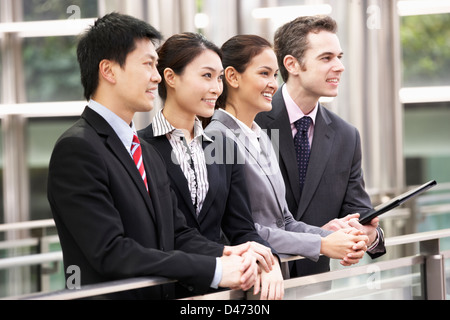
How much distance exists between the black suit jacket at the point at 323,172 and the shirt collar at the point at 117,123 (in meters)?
0.96

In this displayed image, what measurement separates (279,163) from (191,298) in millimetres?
956

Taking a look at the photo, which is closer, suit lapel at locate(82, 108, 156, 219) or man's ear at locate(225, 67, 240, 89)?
suit lapel at locate(82, 108, 156, 219)

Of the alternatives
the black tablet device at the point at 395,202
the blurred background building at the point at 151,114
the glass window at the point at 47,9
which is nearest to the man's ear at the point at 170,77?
the black tablet device at the point at 395,202

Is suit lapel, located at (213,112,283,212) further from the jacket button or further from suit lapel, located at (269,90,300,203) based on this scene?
suit lapel, located at (269,90,300,203)

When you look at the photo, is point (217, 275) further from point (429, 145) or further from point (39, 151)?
point (429, 145)

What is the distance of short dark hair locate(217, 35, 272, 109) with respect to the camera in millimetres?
2629

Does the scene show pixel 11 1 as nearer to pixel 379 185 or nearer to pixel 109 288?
pixel 379 185

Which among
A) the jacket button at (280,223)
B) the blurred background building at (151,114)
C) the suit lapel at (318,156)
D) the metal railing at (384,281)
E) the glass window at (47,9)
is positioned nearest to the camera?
the metal railing at (384,281)

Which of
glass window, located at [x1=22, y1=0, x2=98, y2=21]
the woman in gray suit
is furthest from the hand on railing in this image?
glass window, located at [x1=22, y1=0, x2=98, y2=21]

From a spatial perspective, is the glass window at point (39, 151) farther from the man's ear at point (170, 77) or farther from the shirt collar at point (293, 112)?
the man's ear at point (170, 77)

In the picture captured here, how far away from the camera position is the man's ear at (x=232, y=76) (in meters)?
2.63

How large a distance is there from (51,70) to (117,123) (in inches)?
166

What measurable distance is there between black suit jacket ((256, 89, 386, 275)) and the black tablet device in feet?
0.57
